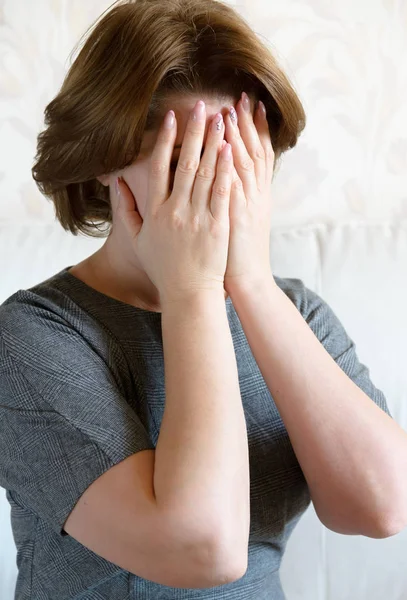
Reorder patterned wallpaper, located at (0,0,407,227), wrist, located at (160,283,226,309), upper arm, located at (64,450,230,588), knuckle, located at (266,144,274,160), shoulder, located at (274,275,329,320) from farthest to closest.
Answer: patterned wallpaper, located at (0,0,407,227) < shoulder, located at (274,275,329,320) < knuckle, located at (266,144,274,160) < wrist, located at (160,283,226,309) < upper arm, located at (64,450,230,588)

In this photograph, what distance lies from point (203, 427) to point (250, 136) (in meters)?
0.38

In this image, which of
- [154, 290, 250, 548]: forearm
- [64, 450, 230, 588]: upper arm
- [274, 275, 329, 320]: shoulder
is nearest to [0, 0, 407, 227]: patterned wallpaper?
[274, 275, 329, 320]: shoulder

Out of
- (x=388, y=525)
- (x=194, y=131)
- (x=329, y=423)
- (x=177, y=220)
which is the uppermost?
(x=194, y=131)

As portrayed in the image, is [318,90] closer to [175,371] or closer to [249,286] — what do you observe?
[249,286]

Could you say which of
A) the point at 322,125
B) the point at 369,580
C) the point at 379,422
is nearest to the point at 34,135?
the point at 322,125

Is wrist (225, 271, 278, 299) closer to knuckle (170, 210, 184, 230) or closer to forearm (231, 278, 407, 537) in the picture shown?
forearm (231, 278, 407, 537)

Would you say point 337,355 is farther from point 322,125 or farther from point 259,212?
point 322,125

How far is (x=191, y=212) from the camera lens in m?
0.83

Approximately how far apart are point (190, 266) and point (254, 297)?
104 millimetres

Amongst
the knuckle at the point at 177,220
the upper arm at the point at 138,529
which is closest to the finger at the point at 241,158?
the knuckle at the point at 177,220

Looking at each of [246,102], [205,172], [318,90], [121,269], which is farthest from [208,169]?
[318,90]

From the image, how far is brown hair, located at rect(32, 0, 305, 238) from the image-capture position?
82 centimetres

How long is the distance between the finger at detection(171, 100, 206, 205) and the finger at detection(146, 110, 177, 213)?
0.05 ft

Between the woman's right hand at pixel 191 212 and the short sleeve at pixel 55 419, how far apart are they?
0.45 feet
